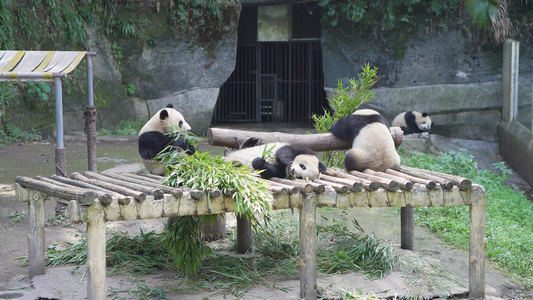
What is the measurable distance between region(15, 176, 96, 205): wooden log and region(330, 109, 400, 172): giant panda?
2.19 m

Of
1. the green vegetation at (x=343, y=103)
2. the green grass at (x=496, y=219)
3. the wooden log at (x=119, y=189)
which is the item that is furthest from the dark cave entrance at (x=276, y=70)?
the wooden log at (x=119, y=189)

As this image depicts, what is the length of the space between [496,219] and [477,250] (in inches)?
99.3

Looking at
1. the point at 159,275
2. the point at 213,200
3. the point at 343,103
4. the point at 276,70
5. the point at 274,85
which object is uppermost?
the point at 276,70

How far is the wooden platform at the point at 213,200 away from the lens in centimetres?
318

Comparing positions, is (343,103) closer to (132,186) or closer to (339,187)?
(339,187)

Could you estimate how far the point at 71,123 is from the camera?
10.8 m

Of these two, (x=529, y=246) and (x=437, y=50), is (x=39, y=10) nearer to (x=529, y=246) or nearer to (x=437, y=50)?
(x=437, y=50)

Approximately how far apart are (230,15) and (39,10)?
141 inches

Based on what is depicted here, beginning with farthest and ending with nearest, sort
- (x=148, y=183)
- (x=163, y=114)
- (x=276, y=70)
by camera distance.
A: (x=276, y=70) → (x=163, y=114) → (x=148, y=183)

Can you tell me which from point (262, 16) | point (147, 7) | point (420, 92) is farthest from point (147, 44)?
point (420, 92)

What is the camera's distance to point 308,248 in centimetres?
364

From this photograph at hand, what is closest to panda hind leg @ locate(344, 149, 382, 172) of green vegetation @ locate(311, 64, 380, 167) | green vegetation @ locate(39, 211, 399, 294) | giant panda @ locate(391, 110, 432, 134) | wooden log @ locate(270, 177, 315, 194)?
green vegetation @ locate(39, 211, 399, 294)

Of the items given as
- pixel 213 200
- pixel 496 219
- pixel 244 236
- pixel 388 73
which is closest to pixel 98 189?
pixel 213 200

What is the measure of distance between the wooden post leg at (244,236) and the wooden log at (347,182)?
775 mm
